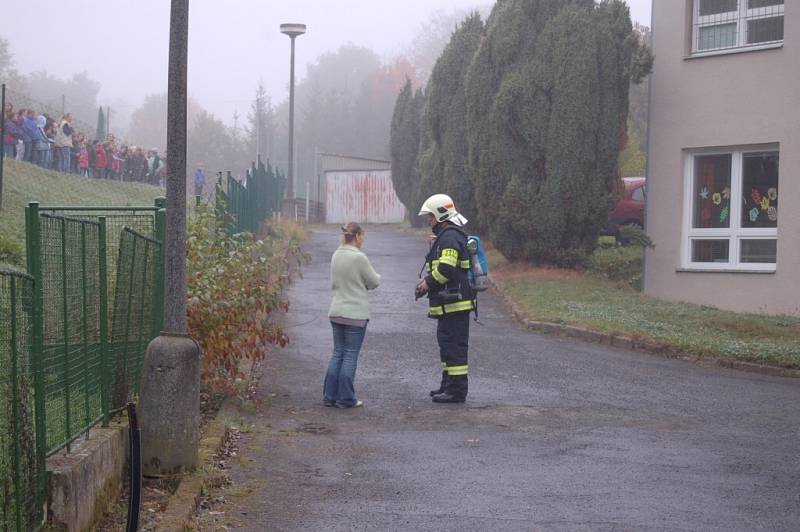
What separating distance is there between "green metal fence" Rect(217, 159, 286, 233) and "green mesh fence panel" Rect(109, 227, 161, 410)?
4.12 m

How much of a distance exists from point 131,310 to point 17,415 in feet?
9.91

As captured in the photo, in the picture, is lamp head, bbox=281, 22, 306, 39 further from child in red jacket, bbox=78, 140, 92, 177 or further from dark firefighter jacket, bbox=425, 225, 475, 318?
dark firefighter jacket, bbox=425, 225, 475, 318

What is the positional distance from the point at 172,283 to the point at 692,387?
600cm

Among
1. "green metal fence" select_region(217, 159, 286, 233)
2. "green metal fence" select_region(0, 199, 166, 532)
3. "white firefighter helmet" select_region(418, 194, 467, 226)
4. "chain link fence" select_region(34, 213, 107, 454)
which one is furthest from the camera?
"green metal fence" select_region(217, 159, 286, 233)

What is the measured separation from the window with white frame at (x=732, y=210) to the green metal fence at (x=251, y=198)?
7.17 m

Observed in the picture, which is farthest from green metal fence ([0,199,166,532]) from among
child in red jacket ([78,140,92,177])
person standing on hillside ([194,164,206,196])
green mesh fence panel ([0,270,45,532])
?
person standing on hillside ([194,164,206,196])

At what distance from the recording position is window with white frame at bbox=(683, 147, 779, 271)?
56.8 ft

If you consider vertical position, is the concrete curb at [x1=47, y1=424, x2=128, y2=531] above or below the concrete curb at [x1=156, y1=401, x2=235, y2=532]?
above

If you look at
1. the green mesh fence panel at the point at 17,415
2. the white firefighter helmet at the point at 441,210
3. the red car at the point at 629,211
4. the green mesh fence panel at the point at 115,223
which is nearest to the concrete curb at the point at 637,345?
the white firefighter helmet at the point at 441,210

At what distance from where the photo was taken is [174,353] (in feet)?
22.8

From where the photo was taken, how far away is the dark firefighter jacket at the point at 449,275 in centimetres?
1004

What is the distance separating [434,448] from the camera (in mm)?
8281

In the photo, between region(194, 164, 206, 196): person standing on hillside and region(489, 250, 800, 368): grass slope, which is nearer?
region(489, 250, 800, 368): grass slope

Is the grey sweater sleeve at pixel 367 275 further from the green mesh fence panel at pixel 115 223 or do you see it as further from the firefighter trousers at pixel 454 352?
the green mesh fence panel at pixel 115 223
